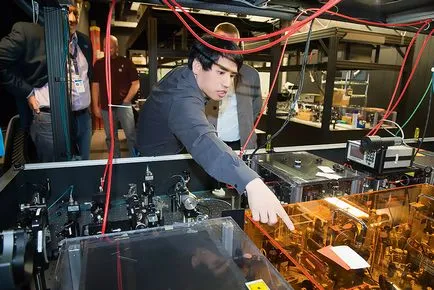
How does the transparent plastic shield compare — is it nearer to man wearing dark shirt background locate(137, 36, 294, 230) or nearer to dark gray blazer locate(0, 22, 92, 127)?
man wearing dark shirt background locate(137, 36, 294, 230)

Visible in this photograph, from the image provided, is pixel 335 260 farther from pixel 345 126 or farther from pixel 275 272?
pixel 345 126

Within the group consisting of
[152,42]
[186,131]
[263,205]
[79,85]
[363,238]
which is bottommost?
[363,238]

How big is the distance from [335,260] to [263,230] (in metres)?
0.19

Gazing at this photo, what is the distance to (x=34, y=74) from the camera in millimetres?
1697

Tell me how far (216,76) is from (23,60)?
1307 mm

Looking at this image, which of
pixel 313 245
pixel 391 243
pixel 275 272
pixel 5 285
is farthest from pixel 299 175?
pixel 5 285

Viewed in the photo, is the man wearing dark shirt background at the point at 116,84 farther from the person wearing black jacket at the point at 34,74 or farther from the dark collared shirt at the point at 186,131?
the dark collared shirt at the point at 186,131

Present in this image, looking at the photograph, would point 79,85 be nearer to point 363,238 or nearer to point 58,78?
point 58,78

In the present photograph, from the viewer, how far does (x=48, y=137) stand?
161 cm

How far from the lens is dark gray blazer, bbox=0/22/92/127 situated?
62.8 inches

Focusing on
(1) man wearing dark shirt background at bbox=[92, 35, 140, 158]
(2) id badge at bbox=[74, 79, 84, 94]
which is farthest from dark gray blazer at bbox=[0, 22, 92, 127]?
(1) man wearing dark shirt background at bbox=[92, 35, 140, 158]

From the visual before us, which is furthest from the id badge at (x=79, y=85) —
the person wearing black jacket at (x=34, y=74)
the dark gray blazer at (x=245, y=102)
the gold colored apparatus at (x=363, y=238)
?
the gold colored apparatus at (x=363, y=238)

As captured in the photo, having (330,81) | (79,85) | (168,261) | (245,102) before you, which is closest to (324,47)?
(330,81)

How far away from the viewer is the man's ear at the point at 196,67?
1009mm
